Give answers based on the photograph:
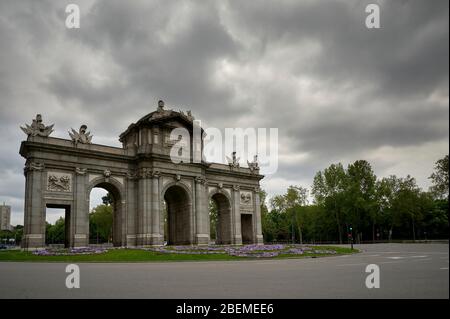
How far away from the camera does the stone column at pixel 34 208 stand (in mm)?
39531

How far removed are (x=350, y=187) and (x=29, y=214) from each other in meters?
64.2

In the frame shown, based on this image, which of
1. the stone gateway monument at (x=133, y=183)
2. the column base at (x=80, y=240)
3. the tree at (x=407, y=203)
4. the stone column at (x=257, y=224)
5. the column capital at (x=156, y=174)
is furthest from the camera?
the tree at (x=407, y=203)

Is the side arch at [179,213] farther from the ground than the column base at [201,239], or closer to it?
farther from the ground

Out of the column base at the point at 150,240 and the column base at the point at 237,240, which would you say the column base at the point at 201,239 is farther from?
the column base at the point at 237,240

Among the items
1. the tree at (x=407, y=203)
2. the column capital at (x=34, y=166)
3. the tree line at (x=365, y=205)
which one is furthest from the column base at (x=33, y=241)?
the tree at (x=407, y=203)

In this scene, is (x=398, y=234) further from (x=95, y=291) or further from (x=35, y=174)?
(x=95, y=291)

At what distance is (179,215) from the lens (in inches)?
2147

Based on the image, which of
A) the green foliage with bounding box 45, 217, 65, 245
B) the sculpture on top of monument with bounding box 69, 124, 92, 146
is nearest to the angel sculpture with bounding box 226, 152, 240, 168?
the sculpture on top of monument with bounding box 69, 124, 92, 146

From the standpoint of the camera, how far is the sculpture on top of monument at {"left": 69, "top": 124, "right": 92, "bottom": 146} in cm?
4519

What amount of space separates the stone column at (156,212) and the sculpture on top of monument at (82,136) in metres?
8.88

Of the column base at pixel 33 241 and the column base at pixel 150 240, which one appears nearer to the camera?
the column base at pixel 33 241

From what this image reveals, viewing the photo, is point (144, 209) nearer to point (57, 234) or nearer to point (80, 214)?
point (80, 214)

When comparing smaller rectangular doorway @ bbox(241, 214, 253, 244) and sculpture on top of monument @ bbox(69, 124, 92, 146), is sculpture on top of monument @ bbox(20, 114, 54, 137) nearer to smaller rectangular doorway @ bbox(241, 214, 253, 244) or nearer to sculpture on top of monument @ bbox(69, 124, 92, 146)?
sculpture on top of monument @ bbox(69, 124, 92, 146)
